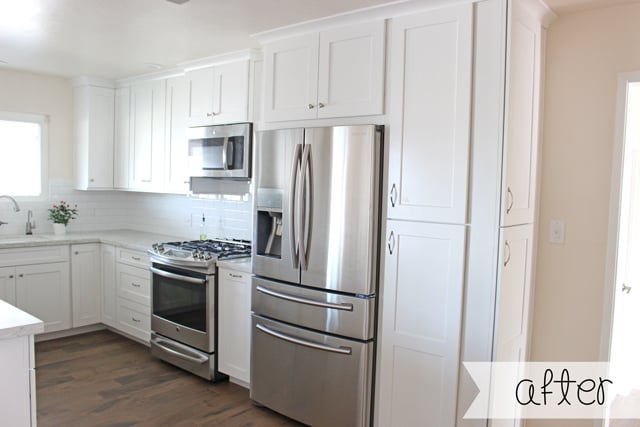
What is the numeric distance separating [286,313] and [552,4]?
232 cm

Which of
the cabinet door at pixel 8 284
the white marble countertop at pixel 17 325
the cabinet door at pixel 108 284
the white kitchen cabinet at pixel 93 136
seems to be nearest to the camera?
the white marble countertop at pixel 17 325

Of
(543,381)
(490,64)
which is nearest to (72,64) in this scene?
(490,64)

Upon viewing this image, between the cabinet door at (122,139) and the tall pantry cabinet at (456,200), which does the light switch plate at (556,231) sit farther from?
the cabinet door at (122,139)

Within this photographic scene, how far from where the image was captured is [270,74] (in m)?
3.14

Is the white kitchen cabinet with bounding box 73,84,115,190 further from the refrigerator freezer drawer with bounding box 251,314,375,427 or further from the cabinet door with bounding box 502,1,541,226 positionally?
the cabinet door with bounding box 502,1,541,226

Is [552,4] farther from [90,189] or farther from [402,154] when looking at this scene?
[90,189]

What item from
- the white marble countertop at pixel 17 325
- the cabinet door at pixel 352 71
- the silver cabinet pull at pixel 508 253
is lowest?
the white marble countertop at pixel 17 325

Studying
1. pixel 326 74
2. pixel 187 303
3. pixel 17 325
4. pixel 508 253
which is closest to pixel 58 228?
pixel 187 303

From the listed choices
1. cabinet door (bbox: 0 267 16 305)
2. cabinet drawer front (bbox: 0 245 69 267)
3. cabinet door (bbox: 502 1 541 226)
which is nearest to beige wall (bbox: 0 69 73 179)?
cabinet drawer front (bbox: 0 245 69 267)

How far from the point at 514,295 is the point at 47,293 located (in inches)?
160

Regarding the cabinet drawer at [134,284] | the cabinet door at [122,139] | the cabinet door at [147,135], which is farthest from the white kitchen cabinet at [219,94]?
the cabinet drawer at [134,284]

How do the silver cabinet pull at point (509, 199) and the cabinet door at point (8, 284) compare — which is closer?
the silver cabinet pull at point (509, 199)

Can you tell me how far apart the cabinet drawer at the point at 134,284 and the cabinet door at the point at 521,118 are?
3.12 metres

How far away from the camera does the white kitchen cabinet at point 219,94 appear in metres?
3.57
